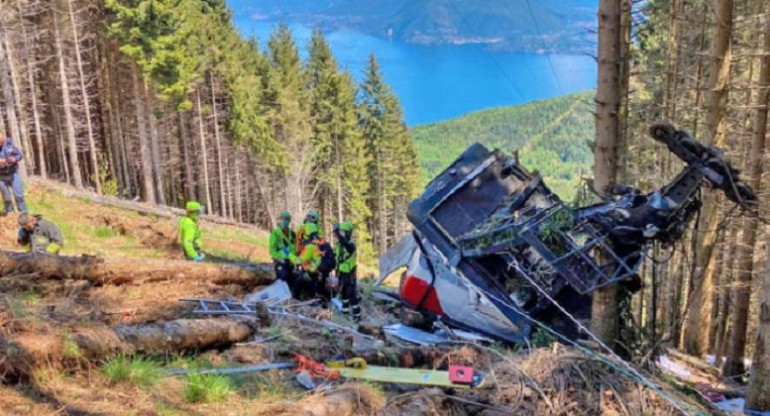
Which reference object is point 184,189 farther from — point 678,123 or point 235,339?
point 235,339

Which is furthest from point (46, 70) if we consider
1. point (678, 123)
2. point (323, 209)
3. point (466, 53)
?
point (466, 53)

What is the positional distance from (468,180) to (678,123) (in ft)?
38.7

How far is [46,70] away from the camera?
122 ft

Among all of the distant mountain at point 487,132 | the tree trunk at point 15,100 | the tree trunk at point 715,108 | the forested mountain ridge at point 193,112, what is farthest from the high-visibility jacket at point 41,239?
the distant mountain at point 487,132

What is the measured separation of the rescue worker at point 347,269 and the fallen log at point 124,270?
4.98 feet

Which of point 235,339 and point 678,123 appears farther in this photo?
point 678,123

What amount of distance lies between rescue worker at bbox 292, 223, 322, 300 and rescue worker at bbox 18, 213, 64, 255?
3.93 m

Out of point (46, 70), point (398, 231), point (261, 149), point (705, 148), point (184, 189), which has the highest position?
point (46, 70)

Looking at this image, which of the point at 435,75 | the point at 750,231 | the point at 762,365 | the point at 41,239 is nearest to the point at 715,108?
the point at 750,231

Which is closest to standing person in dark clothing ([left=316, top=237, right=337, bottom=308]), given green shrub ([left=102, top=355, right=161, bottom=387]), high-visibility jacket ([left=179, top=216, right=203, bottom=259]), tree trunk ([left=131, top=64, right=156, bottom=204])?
high-visibility jacket ([left=179, top=216, right=203, bottom=259])

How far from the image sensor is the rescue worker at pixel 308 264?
1043cm

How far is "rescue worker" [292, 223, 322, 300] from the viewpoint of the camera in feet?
34.2

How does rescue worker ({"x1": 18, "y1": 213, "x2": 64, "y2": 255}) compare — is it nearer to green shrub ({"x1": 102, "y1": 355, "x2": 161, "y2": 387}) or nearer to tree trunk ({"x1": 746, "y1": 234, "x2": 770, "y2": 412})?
green shrub ({"x1": 102, "y1": 355, "x2": 161, "y2": 387})

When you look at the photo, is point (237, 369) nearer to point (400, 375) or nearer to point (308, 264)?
point (400, 375)
